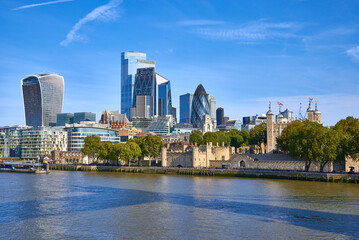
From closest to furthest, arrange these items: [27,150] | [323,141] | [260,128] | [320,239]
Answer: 1. [320,239]
2. [323,141]
3. [260,128]
4. [27,150]

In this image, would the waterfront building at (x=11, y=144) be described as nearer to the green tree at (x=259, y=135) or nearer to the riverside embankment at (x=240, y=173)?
the riverside embankment at (x=240, y=173)

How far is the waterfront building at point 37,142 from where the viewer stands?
6363 inches

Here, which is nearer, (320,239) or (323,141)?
(320,239)

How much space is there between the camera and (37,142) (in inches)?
6368

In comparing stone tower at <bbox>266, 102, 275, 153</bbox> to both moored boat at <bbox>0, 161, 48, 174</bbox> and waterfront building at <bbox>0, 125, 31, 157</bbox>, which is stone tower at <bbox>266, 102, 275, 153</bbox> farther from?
waterfront building at <bbox>0, 125, 31, 157</bbox>

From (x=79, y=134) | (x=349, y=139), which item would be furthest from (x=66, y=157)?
(x=349, y=139)

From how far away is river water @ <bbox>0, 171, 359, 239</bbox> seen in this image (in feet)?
107

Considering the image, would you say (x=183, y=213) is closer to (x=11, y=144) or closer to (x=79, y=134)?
(x=79, y=134)

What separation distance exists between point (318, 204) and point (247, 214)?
10186 mm

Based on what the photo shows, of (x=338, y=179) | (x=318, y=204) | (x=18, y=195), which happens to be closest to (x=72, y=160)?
(x=18, y=195)

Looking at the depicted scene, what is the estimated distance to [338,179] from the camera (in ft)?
218

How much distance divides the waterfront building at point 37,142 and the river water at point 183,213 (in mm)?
105797

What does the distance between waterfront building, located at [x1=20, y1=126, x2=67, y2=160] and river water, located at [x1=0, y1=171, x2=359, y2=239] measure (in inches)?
4165

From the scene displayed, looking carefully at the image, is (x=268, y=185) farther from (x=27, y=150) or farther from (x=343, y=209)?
(x=27, y=150)
